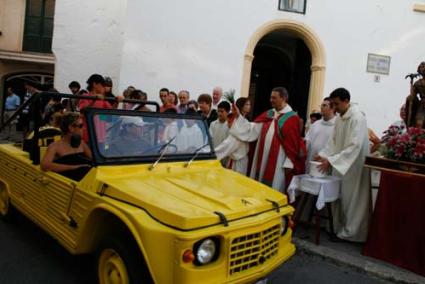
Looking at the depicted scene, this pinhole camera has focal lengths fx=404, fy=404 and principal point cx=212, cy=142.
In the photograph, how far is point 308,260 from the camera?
4520mm

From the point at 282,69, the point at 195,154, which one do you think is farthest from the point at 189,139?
the point at 282,69

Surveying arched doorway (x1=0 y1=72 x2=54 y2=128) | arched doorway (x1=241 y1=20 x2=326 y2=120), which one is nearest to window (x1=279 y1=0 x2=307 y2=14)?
arched doorway (x1=241 y1=20 x2=326 y2=120)

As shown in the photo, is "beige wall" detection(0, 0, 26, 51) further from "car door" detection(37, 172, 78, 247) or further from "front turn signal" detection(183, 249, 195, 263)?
"front turn signal" detection(183, 249, 195, 263)

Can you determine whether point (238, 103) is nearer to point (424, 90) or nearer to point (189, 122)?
point (189, 122)

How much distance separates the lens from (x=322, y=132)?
601 cm

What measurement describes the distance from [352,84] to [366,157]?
7.20 m

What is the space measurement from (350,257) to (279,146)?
1.57 meters

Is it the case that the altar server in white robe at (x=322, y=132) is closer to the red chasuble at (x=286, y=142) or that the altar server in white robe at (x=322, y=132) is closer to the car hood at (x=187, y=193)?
the red chasuble at (x=286, y=142)

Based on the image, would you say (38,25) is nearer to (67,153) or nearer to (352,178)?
(67,153)

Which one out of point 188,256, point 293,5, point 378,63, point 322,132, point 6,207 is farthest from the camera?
point 378,63

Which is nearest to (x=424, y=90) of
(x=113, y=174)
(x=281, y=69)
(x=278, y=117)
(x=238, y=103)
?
(x=278, y=117)

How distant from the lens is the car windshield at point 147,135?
3.38 meters

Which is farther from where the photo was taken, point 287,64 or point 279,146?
point 287,64

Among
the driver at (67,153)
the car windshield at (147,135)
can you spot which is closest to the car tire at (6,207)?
the driver at (67,153)
